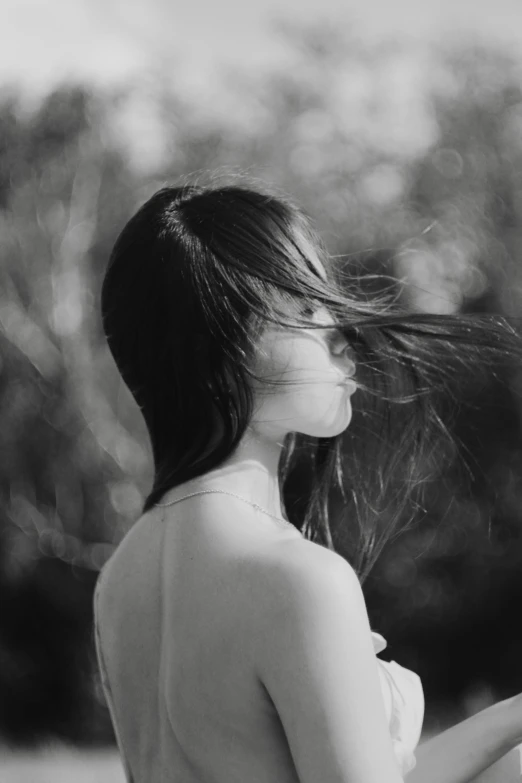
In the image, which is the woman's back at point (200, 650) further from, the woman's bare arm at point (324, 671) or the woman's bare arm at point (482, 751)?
the woman's bare arm at point (482, 751)

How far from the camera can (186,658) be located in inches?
50.3

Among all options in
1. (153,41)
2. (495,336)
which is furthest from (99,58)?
(495,336)

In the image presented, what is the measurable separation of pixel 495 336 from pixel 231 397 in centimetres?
51

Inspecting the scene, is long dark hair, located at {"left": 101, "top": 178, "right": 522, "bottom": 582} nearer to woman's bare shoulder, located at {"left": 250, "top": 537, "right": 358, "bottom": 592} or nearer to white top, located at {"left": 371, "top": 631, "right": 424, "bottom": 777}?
woman's bare shoulder, located at {"left": 250, "top": 537, "right": 358, "bottom": 592}

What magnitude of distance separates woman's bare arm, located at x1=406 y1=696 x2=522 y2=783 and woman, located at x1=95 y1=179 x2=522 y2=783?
27 centimetres

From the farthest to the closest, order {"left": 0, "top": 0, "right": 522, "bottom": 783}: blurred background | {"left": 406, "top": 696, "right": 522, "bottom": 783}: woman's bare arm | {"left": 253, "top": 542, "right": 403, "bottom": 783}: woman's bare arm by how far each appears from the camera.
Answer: {"left": 0, "top": 0, "right": 522, "bottom": 783}: blurred background < {"left": 406, "top": 696, "right": 522, "bottom": 783}: woman's bare arm < {"left": 253, "top": 542, "right": 403, "bottom": 783}: woman's bare arm

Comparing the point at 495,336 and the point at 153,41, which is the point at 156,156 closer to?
the point at 153,41

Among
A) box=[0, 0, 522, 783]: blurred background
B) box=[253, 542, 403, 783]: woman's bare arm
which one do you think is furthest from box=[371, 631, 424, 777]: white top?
box=[0, 0, 522, 783]: blurred background

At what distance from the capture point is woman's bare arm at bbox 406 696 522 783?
5.52 ft

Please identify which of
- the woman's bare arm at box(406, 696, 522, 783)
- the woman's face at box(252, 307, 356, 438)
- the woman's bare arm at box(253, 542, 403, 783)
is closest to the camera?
the woman's bare arm at box(253, 542, 403, 783)

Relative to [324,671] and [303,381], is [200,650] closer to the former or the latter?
[324,671]

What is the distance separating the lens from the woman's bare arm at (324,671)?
3.74 ft

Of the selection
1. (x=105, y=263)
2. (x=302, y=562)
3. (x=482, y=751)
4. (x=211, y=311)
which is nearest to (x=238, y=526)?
(x=302, y=562)

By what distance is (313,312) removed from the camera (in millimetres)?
1422
